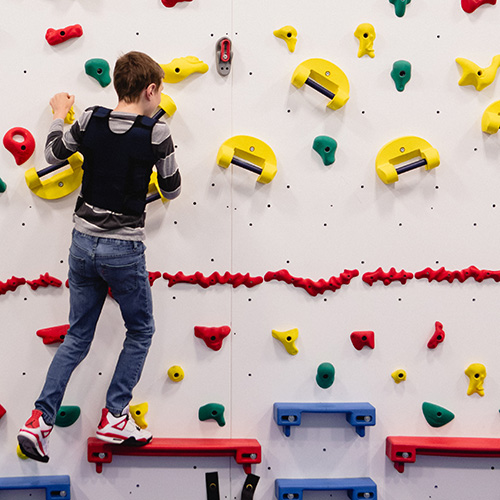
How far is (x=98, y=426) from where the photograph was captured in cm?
188

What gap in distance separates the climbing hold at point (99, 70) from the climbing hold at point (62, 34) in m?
0.10

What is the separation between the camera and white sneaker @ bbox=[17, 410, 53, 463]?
1661 mm

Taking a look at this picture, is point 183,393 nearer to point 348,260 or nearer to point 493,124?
point 348,260

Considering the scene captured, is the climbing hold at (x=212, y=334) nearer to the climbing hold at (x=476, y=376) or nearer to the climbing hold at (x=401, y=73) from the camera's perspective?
the climbing hold at (x=476, y=376)

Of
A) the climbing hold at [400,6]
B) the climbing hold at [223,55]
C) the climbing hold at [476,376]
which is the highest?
the climbing hold at [400,6]

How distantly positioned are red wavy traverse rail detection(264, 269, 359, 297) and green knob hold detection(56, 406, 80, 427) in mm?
776

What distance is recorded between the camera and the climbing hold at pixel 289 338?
6.43 ft

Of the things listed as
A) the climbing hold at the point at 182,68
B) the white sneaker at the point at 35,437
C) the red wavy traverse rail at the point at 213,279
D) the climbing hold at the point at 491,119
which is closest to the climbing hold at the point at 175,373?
the red wavy traverse rail at the point at 213,279

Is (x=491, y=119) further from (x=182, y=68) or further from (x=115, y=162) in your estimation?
(x=115, y=162)

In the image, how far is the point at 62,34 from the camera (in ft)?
6.18

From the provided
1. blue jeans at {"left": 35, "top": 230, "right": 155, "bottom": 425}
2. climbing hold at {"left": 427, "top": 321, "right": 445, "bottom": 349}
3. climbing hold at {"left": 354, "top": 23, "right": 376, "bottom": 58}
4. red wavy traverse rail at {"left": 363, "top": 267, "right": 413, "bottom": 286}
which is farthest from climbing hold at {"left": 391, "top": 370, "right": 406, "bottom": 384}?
climbing hold at {"left": 354, "top": 23, "right": 376, "bottom": 58}

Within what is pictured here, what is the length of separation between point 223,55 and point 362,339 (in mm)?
1057

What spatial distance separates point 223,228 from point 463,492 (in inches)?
48.7

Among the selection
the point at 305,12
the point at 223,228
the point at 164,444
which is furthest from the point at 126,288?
the point at 305,12
